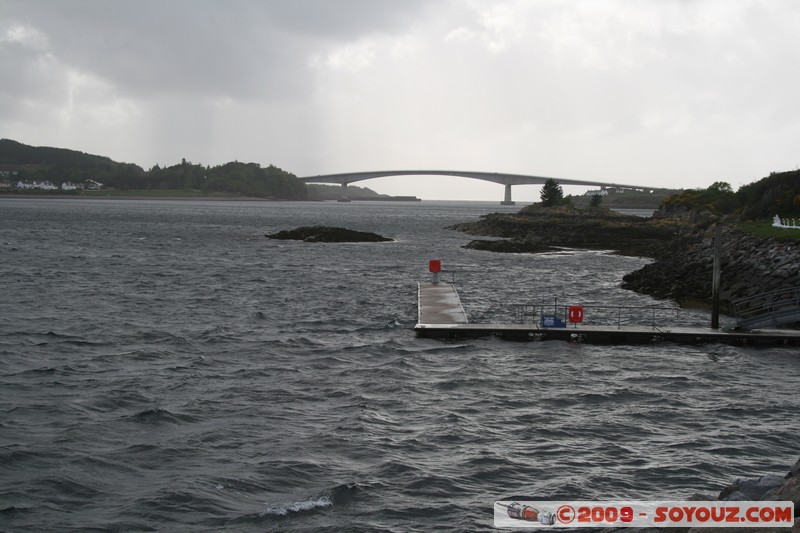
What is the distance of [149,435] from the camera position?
1603 cm

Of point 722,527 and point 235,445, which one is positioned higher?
point 722,527

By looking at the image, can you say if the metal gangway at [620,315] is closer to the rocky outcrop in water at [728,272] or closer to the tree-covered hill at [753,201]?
the rocky outcrop in water at [728,272]

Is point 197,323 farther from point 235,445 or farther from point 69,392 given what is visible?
point 235,445

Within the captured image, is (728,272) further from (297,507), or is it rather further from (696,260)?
(297,507)

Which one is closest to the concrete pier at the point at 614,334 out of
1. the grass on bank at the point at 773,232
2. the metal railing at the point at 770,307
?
the metal railing at the point at 770,307

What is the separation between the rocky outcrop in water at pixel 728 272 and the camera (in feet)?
110

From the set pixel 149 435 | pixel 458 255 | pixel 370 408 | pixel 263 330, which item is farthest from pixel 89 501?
pixel 458 255

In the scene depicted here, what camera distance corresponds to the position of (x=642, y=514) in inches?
452

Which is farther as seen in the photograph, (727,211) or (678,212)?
(678,212)

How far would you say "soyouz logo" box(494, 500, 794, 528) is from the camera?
9234 millimetres

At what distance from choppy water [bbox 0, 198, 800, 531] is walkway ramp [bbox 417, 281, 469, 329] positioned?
1109 mm

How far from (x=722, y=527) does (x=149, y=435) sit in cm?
1137

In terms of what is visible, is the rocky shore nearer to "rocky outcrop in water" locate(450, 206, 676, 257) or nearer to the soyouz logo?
"rocky outcrop in water" locate(450, 206, 676, 257)

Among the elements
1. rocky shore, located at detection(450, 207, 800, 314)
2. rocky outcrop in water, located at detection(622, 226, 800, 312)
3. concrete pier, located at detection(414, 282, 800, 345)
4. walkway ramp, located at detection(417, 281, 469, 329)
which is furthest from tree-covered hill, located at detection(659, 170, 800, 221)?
concrete pier, located at detection(414, 282, 800, 345)
